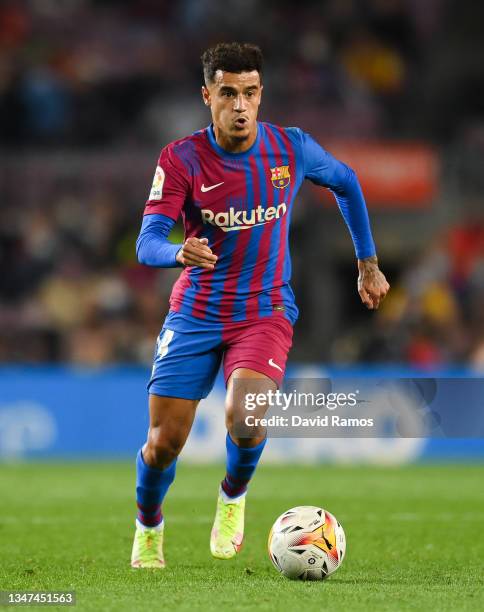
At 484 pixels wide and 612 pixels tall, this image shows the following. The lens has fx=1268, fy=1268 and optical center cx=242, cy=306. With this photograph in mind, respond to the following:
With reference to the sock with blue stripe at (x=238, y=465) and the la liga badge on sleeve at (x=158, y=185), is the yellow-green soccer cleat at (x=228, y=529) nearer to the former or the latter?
the sock with blue stripe at (x=238, y=465)

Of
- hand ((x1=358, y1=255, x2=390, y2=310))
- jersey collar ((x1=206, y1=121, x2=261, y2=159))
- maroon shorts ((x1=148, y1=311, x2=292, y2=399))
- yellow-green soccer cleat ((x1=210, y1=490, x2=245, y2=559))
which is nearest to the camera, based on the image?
maroon shorts ((x1=148, y1=311, x2=292, y2=399))

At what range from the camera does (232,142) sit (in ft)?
19.8

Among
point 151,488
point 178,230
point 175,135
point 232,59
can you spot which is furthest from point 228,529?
point 175,135

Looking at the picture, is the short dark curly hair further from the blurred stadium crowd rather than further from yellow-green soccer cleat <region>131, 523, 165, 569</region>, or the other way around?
the blurred stadium crowd

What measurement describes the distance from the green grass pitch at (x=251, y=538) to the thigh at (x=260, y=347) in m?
0.96

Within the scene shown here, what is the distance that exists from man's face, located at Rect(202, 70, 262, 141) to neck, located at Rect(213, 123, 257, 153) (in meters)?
0.02

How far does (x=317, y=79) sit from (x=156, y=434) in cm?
1201

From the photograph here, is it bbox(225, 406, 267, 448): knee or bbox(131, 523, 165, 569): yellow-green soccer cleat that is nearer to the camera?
bbox(225, 406, 267, 448): knee

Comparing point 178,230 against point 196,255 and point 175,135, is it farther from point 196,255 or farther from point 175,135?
A: point 196,255

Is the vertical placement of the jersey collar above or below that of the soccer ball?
above

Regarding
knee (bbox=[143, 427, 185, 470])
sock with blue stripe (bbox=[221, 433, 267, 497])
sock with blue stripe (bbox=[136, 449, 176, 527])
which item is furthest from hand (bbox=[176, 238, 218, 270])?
sock with blue stripe (bbox=[136, 449, 176, 527])

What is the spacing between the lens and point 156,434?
5.98 m

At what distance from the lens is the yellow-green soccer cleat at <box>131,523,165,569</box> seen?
6164 millimetres

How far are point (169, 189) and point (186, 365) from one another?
32.9 inches
